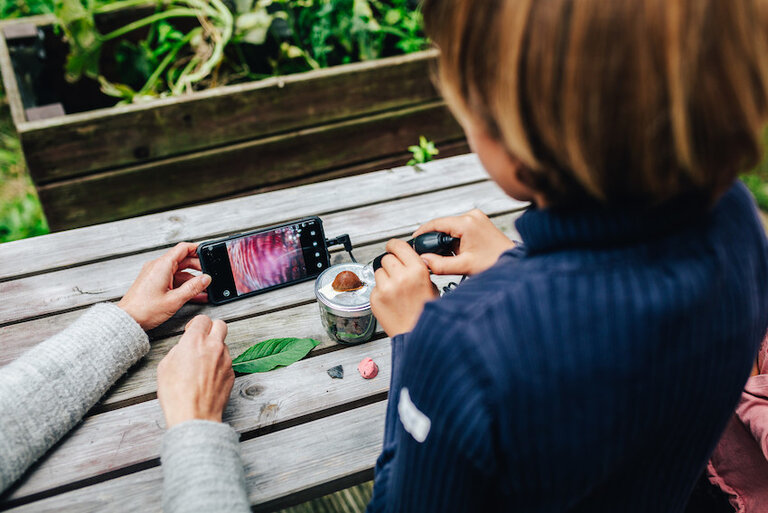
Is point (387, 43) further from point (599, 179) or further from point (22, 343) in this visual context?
point (599, 179)

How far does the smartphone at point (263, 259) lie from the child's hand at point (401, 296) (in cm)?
36

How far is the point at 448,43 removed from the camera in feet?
1.80

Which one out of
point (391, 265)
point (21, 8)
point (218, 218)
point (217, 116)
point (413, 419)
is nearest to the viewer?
point (413, 419)

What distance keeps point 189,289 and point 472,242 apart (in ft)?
1.87

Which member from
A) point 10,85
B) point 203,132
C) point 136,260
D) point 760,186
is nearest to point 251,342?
point 136,260

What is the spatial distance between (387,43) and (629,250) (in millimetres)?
2446

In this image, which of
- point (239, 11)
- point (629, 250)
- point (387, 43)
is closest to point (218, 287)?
point (629, 250)

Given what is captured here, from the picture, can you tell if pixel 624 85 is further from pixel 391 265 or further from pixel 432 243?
pixel 432 243

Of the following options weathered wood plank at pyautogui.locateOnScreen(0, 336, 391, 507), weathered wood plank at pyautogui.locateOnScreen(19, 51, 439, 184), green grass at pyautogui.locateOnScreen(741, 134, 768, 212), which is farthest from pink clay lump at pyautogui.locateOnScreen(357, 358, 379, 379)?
green grass at pyautogui.locateOnScreen(741, 134, 768, 212)

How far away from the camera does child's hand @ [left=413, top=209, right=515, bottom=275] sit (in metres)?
1.04

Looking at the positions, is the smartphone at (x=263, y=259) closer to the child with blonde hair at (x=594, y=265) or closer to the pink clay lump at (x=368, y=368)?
the pink clay lump at (x=368, y=368)

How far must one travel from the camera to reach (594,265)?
55cm

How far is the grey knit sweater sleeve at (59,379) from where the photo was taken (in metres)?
0.86

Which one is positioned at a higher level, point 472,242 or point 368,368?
point 472,242
